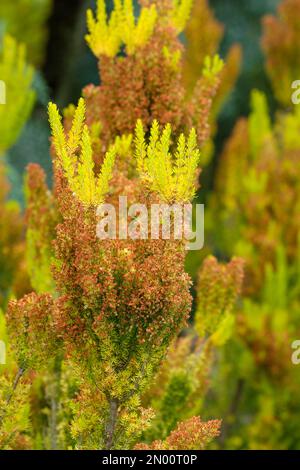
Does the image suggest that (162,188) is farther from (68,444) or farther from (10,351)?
(68,444)

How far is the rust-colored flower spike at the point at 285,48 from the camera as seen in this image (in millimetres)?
9984

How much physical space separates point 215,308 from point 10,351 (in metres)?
1.34

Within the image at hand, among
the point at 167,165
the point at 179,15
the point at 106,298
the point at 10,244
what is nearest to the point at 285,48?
the point at 10,244

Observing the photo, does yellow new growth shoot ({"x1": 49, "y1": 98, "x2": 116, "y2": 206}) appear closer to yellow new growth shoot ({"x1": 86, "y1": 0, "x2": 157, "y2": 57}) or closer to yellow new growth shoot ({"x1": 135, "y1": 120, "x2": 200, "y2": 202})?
yellow new growth shoot ({"x1": 135, "y1": 120, "x2": 200, "y2": 202})

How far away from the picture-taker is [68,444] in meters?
4.15

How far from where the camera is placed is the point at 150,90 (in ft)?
13.8

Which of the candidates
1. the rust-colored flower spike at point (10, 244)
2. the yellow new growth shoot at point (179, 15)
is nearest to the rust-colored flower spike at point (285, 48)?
the rust-colored flower spike at point (10, 244)

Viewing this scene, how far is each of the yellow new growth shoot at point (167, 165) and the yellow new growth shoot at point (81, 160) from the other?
0.14 m

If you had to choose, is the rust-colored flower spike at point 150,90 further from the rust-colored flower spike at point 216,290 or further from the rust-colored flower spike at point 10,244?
the rust-colored flower spike at point 10,244

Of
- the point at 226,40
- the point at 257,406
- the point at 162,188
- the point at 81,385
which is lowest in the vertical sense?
the point at 257,406

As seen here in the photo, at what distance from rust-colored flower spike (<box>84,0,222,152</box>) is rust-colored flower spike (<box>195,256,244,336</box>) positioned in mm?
706

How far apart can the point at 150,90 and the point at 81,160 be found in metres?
1.34

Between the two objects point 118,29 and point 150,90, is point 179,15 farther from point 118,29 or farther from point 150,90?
point 150,90

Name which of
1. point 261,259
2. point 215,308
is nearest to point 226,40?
point 261,259
